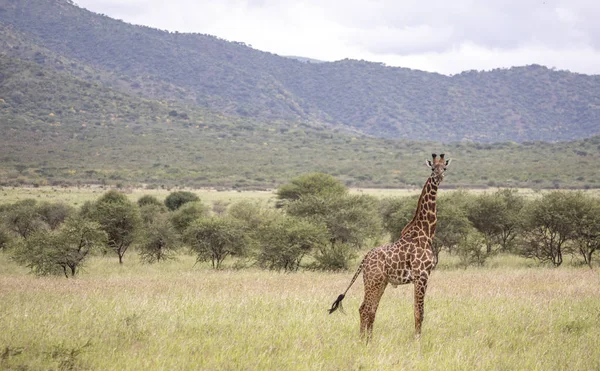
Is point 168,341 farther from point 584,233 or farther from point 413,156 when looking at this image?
point 413,156

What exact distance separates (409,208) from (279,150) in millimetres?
95095

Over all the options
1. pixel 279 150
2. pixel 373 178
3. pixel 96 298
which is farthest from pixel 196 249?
pixel 279 150

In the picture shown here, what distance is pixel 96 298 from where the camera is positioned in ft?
37.5

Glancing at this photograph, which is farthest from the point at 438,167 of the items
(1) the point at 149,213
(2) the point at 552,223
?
(1) the point at 149,213

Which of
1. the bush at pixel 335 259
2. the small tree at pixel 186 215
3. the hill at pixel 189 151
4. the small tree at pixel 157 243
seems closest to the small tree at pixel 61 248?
the small tree at pixel 157 243

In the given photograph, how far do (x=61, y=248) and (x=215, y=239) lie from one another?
6.71m

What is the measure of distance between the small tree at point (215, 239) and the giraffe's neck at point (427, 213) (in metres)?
17.0

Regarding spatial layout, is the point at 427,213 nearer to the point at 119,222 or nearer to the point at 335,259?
the point at 335,259

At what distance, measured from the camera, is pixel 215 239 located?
25078mm

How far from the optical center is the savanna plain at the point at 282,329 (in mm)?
7172

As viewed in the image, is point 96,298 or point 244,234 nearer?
point 96,298

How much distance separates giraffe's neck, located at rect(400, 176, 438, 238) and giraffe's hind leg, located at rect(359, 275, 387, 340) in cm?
94

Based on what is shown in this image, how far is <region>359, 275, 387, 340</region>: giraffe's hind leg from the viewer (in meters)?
8.34

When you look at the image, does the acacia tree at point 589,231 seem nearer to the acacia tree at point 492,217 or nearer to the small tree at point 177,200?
the acacia tree at point 492,217
